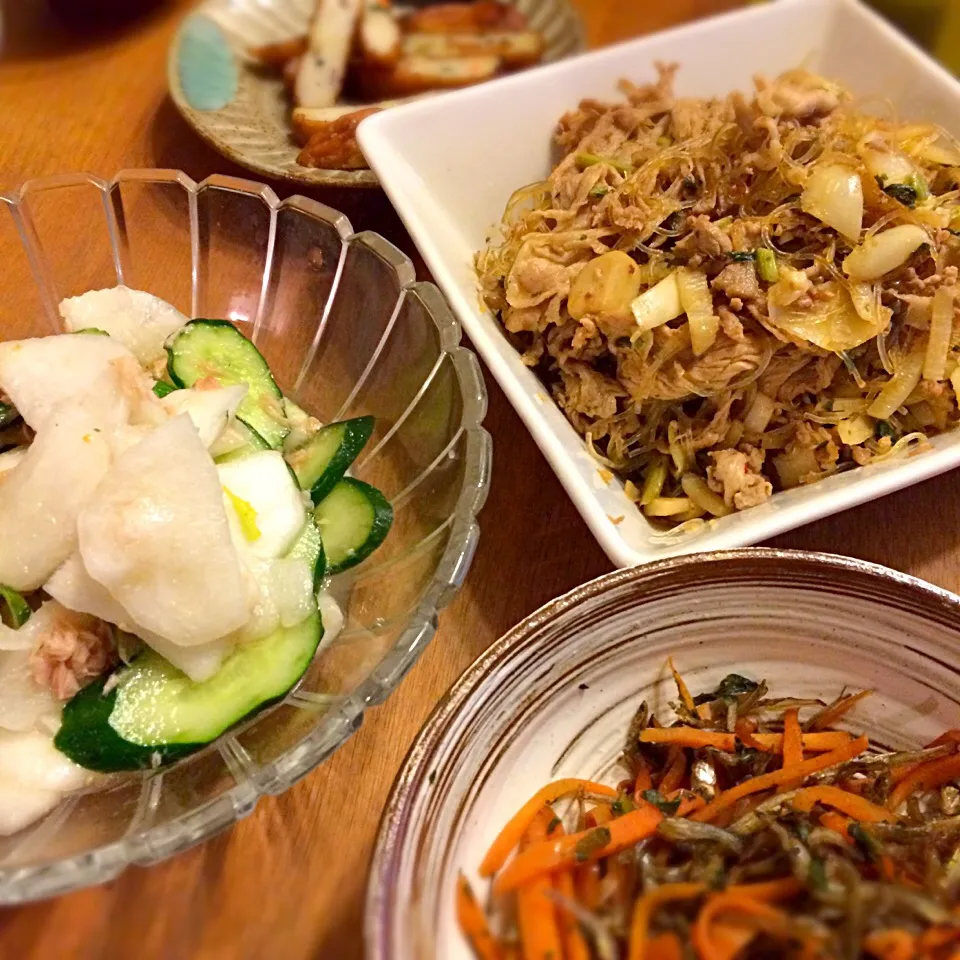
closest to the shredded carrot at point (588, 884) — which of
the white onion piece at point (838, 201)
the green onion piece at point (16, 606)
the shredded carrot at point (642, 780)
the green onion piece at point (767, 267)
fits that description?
the shredded carrot at point (642, 780)

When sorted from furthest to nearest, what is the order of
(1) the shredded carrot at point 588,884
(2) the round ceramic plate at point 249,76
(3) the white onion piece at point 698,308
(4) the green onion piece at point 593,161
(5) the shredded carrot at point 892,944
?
(2) the round ceramic plate at point 249,76
(4) the green onion piece at point 593,161
(3) the white onion piece at point 698,308
(1) the shredded carrot at point 588,884
(5) the shredded carrot at point 892,944

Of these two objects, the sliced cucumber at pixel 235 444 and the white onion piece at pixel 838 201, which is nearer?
the sliced cucumber at pixel 235 444

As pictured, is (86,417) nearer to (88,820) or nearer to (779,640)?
(88,820)

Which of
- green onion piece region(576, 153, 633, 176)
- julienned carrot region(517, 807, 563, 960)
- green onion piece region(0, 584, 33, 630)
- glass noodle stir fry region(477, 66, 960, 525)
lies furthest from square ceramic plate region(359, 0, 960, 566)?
green onion piece region(0, 584, 33, 630)

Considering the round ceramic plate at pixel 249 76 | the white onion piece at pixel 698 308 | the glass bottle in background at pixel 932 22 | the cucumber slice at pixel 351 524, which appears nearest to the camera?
the cucumber slice at pixel 351 524

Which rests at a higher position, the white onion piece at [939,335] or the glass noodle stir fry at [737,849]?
the white onion piece at [939,335]

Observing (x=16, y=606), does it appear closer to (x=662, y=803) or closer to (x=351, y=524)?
(x=351, y=524)

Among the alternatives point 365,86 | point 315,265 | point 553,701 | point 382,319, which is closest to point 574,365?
point 382,319

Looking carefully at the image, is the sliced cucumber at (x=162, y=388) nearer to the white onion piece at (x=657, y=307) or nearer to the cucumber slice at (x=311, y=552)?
the cucumber slice at (x=311, y=552)

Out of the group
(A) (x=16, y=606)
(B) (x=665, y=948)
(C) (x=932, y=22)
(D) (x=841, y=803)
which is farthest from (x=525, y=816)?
(C) (x=932, y=22)
